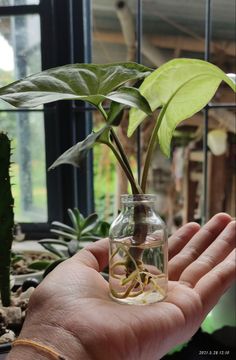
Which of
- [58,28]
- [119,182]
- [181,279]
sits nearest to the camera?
[181,279]

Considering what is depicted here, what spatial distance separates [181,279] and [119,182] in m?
0.54

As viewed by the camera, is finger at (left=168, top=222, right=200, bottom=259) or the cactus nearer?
the cactus

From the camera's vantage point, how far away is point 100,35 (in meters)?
1.11

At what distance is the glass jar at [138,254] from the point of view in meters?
0.59

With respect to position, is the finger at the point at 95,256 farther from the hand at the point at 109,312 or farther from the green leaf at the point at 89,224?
the green leaf at the point at 89,224

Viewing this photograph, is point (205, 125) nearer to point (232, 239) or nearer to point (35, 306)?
point (232, 239)

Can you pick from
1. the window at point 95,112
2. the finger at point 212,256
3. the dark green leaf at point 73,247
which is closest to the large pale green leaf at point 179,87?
the finger at point 212,256

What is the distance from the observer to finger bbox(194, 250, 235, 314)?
1.96 ft

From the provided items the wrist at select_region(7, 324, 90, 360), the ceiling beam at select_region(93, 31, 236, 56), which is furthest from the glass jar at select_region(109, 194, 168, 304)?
the ceiling beam at select_region(93, 31, 236, 56)

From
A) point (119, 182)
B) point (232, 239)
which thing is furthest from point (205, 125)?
point (232, 239)

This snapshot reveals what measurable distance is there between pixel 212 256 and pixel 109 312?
249 millimetres

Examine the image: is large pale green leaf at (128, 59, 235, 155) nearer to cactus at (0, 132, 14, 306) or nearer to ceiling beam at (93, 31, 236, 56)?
cactus at (0, 132, 14, 306)

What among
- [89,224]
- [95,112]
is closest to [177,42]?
[95,112]

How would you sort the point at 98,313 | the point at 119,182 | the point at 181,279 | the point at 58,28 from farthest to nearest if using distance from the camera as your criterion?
the point at 119,182, the point at 58,28, the point at 181,279, the point at 98,313
